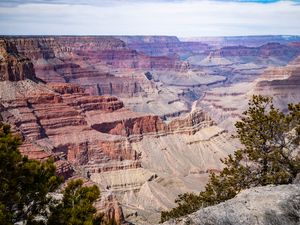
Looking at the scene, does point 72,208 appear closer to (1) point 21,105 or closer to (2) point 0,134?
(2) point 0,134

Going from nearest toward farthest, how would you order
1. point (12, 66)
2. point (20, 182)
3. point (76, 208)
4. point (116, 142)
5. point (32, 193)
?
point (20, 182) < point (76, 208) < point (32, 193) < point (116, 142) < point (12, 66)

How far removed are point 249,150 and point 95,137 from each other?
6605 cm

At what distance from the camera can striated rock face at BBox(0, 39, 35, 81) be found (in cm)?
9706

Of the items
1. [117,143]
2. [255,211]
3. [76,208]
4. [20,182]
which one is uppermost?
[20,182]

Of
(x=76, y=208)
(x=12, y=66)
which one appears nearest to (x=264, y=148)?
(x=76, y=208)

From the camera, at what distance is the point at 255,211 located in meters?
17.9

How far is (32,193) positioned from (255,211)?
8.38 meters

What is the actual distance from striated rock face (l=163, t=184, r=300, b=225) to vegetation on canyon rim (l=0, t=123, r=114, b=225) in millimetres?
3635

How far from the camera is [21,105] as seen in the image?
89.2 meters

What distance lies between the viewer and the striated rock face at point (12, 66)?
97.1 meters

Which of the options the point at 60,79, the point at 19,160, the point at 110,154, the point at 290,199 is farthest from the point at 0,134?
the point at 60,79

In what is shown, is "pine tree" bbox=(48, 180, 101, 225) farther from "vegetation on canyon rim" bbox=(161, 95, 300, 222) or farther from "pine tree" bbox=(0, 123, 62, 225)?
"vegetation on canyon rim" bbox=(161, 95, 300, 222)

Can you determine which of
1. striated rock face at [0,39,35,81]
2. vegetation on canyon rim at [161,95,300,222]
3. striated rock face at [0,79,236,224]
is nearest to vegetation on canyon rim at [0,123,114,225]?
vegetation on canyon rim at [161,95,300,222]

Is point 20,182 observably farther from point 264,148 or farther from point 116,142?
point 116,142
